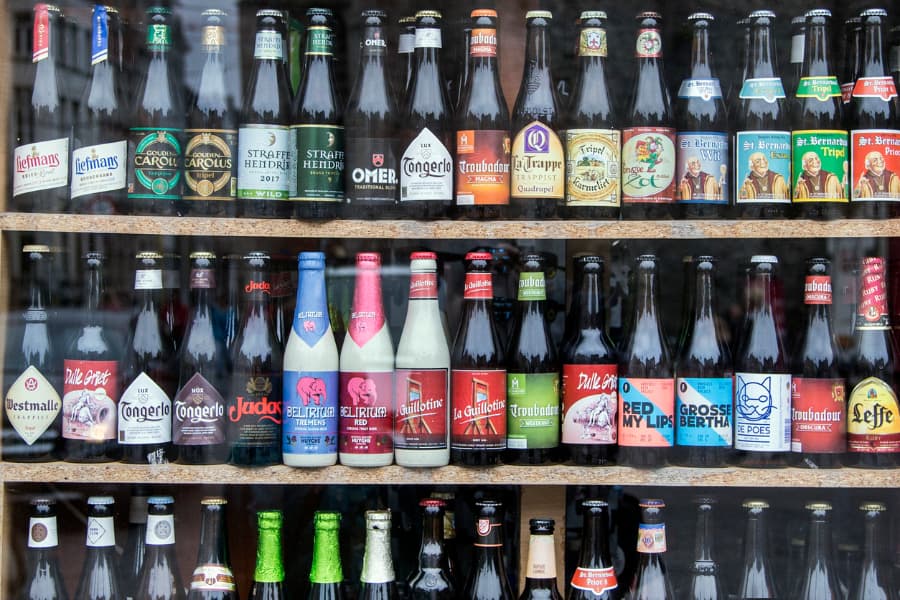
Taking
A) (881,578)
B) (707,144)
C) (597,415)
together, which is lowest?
(881,578)

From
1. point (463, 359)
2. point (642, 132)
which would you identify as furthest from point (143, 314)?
point (642, 132)

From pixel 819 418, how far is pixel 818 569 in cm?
36

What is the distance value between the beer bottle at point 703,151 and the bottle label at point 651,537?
643 mm

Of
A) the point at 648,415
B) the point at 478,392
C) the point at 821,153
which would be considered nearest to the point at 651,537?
the point at 648,415

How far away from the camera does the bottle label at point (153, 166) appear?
1.99 m

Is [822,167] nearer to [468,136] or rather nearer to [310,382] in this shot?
[468,136]

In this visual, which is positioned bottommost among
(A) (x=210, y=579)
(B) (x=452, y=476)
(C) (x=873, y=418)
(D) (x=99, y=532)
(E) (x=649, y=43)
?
(A) (x=210, y=579)

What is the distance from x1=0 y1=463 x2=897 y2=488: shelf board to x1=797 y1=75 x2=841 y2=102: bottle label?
2.55 ft

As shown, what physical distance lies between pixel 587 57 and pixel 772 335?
705 millimetres

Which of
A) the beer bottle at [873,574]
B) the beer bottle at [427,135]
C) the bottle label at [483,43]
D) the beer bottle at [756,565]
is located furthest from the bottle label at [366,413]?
the beer bottle at [873,574]

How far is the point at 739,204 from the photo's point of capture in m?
2.02

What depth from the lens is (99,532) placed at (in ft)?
6.61

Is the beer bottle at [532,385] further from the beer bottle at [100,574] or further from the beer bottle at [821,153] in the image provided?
the beer bottle at [100,574]

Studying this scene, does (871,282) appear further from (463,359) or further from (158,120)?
(158,120)
